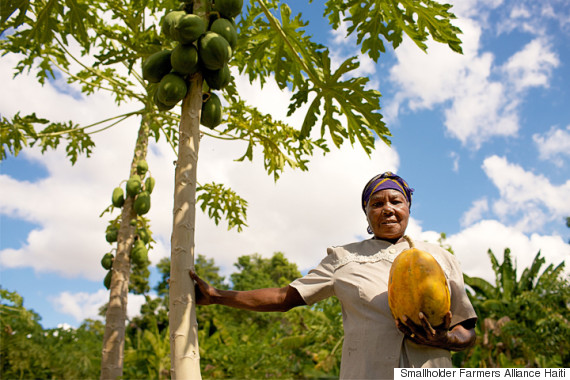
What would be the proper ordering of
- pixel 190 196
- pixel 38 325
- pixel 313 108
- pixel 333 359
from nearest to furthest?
pixel 190 196, pixel 313 108, pixel 38 325, pixel 333 359

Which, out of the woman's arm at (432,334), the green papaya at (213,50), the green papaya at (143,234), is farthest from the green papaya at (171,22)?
the green papaya at (143,234)

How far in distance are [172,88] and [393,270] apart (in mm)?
1279

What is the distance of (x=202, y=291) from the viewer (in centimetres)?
198

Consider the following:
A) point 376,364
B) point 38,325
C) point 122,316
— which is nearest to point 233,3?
point 376,364

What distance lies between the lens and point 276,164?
482 cm

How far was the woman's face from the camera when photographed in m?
2.03

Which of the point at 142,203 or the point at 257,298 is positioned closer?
the point at 257,298

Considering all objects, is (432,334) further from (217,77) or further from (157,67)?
(157,67)

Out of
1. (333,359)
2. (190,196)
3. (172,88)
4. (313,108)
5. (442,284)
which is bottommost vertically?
(333,359)

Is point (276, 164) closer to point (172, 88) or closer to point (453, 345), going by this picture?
point (172, 88)

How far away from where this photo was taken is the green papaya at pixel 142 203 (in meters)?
4.94

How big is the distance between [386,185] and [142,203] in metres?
3.47

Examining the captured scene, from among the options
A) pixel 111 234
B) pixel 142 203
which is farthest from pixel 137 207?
pixel 111 234

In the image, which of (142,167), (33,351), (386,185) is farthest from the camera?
(33,351)
